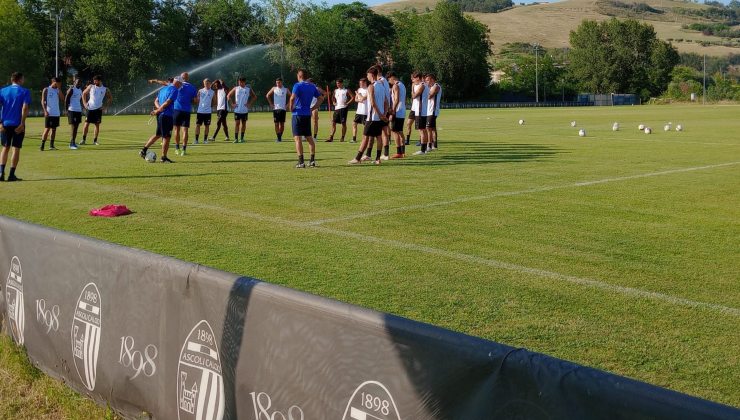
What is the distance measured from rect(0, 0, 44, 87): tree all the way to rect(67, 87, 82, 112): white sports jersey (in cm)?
Result: 5441

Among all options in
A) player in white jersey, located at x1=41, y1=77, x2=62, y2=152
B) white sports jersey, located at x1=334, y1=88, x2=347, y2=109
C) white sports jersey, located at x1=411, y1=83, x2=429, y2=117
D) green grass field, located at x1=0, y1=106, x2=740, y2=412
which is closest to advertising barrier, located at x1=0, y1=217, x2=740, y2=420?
green grass field, located at x1=0, y1=106, x2=740, y2=412

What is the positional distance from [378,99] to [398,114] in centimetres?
252

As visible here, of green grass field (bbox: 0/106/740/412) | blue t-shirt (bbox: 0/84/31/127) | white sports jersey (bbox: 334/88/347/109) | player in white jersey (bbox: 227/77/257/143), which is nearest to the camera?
green grass field (bbox: 0/106/740/412)

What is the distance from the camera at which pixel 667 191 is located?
1304 centimetres

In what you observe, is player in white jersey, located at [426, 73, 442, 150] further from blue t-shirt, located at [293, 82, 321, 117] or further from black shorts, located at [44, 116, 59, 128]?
black shorts, located at [44, 116, 59, 128]

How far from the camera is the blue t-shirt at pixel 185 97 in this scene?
19.3 meters

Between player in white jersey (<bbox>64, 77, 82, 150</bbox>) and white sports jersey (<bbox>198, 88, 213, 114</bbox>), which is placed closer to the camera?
player in white jersey (<bbox>64, 77, 82, 150</bbox>)

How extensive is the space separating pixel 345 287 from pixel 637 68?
429 ft

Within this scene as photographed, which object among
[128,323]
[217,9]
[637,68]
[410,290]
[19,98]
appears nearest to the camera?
[128,323]

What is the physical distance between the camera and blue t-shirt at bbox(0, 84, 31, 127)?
560 inches

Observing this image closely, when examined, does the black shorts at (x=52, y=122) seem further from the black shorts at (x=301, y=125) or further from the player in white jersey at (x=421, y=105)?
the player in white jersey at (x=421, y=105)

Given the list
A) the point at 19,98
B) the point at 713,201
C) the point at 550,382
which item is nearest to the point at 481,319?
the point at 550,382

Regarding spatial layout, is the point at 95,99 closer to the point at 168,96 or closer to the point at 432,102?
the point at 168,96

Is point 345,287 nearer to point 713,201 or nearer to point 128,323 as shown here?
point 128,323
